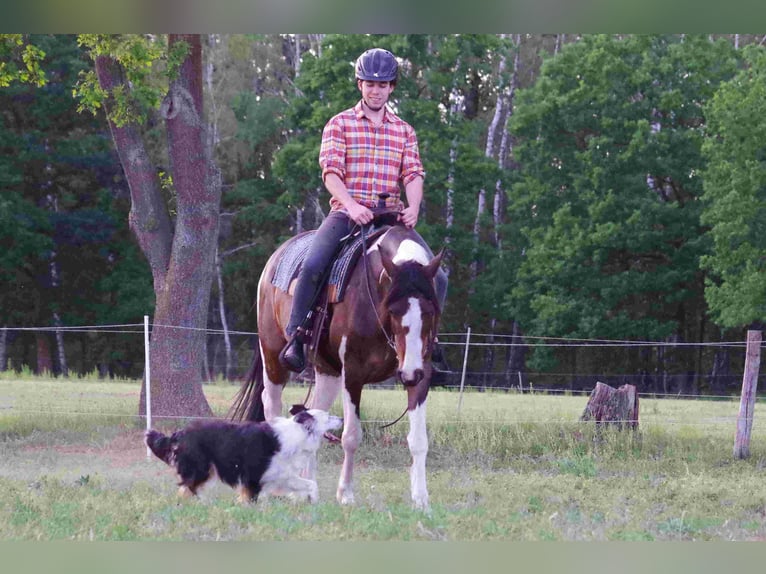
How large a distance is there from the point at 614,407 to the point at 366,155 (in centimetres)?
571

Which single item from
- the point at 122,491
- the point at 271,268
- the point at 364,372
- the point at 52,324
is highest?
the point at 271,268

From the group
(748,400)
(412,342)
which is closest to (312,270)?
(412,342)

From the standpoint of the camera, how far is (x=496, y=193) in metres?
38.6

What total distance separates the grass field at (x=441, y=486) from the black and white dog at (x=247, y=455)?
0.16 m

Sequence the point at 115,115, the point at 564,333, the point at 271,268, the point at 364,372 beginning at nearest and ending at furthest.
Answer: the point at 364,372
the point at 271,268
the point at 115,115
the point at 564,333

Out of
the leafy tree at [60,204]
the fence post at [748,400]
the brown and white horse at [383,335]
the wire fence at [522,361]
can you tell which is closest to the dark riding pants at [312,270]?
the brown and white horse at [383,335]

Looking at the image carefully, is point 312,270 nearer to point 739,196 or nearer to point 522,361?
point 739,196

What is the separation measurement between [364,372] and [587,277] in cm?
2735

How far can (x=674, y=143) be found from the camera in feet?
113

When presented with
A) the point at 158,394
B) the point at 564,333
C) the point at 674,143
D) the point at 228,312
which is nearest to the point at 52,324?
the point at 228,312

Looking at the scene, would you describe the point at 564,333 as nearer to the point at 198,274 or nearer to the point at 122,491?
the point at 198,274

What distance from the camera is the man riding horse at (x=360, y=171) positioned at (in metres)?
8.38

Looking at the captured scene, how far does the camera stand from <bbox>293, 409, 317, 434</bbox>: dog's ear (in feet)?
26.4

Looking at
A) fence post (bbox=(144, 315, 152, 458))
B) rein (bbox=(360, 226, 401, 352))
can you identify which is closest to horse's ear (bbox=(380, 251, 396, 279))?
rein (bbox=(360, 226, 401, 352))
